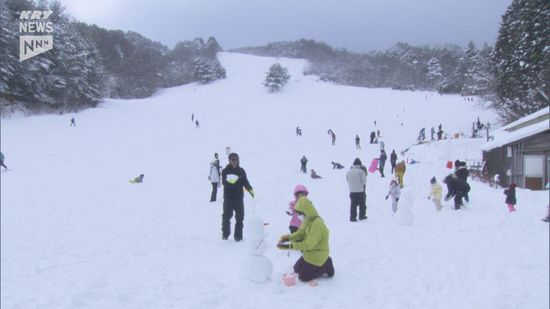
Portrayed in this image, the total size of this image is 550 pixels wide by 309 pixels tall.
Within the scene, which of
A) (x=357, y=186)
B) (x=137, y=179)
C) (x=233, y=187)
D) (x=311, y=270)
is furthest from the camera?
(x=137, y=179)

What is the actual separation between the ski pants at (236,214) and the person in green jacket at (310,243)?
218 centimetres

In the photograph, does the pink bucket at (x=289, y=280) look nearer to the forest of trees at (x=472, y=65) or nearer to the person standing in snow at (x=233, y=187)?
the person standing in snow at (x=233, y=187)

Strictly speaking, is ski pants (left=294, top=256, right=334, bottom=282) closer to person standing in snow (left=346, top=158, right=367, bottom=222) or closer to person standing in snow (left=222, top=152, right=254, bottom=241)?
person standing in snow (left=222, top=152, right=254, bottom=241)

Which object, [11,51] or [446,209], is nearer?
[11,51]

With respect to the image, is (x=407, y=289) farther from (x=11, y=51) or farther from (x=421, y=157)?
(x=421, y=157)

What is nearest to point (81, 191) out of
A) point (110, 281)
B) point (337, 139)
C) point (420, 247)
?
point (110, 281)

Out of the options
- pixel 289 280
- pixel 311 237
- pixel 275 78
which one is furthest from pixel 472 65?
pixel 275 78

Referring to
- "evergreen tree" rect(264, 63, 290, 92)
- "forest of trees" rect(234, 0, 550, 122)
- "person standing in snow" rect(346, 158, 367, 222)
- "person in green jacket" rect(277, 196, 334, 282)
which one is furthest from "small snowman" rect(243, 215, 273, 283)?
"evergreen tree" rect(264, 63, 290, 92)

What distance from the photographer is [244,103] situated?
59688mm

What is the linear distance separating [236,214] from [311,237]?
2.66 m

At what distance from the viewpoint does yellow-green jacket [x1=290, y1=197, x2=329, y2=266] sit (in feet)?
18.6

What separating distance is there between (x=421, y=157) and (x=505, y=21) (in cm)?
2886

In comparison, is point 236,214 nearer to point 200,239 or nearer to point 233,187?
point 233,187

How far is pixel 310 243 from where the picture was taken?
5.67 m
